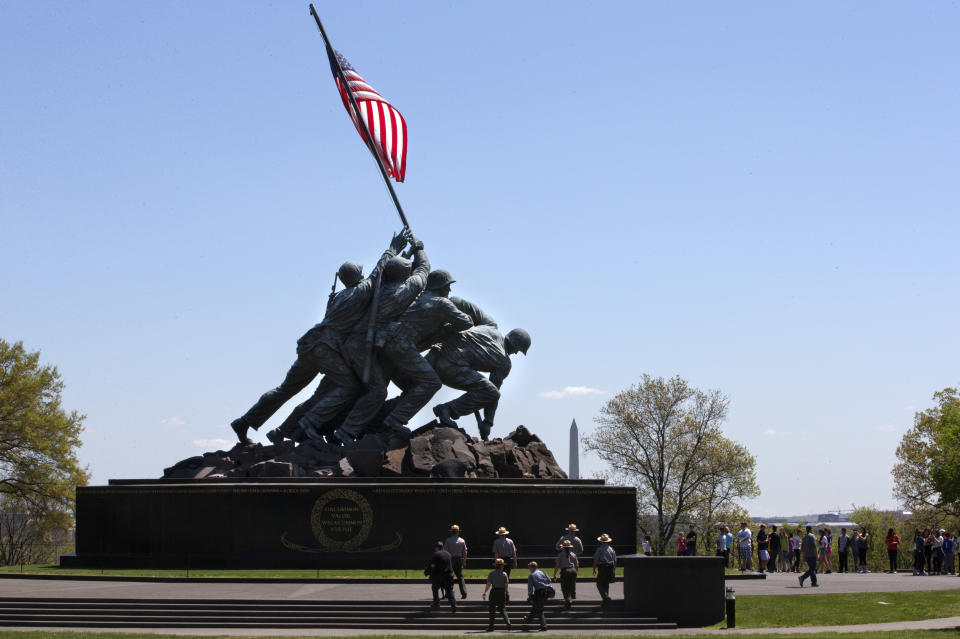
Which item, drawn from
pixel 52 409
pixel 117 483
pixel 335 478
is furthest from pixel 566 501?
pixel 52 409

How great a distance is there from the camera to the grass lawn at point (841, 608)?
18.1 m

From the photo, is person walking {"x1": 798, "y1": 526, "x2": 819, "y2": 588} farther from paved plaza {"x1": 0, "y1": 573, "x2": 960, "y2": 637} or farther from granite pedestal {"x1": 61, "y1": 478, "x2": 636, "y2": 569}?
granite pedestal {"x1": 61, "y1": 478, "x2": 636, "y2": 569}

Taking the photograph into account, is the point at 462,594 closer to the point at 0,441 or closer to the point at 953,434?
Result: the point at 953,434

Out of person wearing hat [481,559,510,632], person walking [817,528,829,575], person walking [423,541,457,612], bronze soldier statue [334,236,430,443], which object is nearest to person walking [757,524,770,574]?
person walking [817,528,829,575]

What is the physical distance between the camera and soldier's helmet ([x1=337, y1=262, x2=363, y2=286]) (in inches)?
1148

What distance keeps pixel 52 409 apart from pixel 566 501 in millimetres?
23106

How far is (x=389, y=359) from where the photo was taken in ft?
95.6

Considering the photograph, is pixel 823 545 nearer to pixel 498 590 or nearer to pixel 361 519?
pixel 361 519

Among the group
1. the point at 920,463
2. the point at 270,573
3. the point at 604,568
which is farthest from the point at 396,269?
the point at 920,463

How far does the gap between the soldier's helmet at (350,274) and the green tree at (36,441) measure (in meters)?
16.5

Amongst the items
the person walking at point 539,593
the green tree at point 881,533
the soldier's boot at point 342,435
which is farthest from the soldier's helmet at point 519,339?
the green tree at point 881,533

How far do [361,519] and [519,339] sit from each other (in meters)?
8.06

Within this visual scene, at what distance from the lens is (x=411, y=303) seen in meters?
29.2

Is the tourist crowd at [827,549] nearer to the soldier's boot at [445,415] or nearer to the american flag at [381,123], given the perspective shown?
the soldier's boot at [445,415]
